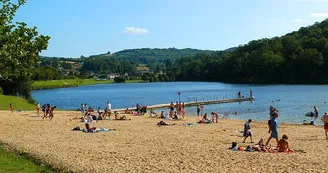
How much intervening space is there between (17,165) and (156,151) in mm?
7004

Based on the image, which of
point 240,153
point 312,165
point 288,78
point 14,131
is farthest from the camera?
point 288,78

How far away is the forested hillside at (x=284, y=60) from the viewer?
13700cm

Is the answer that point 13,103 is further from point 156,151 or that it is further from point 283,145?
point 283,145

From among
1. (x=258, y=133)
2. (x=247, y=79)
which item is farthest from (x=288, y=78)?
(x=258, y=133)

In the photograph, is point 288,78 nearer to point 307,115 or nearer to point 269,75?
point 269,75

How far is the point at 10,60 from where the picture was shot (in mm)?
24359

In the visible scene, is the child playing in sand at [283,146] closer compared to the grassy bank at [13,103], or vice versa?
the child playing in sand at [283,146]

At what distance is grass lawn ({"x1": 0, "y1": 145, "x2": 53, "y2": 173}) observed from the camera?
1578cm

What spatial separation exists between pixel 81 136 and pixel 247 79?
13824 cm

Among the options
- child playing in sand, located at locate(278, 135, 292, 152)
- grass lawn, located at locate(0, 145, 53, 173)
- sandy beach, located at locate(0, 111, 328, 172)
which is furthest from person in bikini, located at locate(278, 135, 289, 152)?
grass lawn, located at locate(0, 145, 53, 173)

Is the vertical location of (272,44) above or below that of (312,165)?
above

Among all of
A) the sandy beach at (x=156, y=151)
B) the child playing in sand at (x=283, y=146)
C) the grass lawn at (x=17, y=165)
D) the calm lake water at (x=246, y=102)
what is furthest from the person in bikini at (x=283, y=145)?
the calm lake water at (x=246, y=102)

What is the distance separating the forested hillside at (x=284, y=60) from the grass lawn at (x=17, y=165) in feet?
416

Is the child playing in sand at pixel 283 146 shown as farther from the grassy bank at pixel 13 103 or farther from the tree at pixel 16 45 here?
the grassy bank at pixel 13 103
